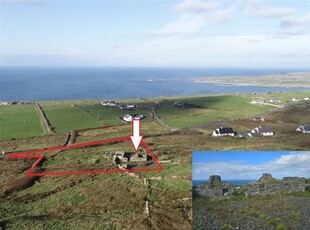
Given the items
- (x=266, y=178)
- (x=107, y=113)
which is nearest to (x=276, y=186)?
(x=266, y=178)

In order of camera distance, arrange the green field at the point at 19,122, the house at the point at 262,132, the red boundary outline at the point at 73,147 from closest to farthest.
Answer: the red boundary outline at the point at 73,147 < the house at the point at 262,132 < the green field at the point at 19,122

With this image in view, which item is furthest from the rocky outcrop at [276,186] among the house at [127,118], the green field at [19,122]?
the house at [127,118]

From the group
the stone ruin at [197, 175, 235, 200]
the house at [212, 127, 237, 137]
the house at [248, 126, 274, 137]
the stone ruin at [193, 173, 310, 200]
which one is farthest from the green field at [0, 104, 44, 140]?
the stone ruin at [193, 173, 310, 200]

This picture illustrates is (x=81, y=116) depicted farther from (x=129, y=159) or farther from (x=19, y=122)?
(x=129, y=159)

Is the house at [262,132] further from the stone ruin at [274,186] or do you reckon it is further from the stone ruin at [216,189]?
the stone ruin at [216,189]

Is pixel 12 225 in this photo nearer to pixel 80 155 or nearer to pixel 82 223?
pixel 82 223

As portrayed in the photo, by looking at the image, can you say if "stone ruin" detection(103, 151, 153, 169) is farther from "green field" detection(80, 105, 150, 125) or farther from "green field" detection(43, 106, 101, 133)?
"green field" detection(80, 105, 150, 125)

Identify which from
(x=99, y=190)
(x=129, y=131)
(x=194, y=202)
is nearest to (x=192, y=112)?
(x=129, y=131)
